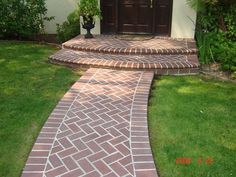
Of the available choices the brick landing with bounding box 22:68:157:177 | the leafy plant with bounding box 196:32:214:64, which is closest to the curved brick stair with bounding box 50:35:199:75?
the leafy plant with bounding box 196:32:214:64

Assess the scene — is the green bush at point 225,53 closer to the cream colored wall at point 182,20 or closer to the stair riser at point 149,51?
the stair riser at point 149,51

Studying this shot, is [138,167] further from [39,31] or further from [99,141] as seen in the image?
[39,31]

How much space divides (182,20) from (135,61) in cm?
226

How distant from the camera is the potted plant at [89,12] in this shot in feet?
23.2

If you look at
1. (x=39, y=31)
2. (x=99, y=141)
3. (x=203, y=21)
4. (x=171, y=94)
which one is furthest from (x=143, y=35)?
(x=99, y=141)

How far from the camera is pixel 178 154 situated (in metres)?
3.18

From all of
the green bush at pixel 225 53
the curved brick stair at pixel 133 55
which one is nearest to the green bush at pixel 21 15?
the curved brick stair at pixel 133 55

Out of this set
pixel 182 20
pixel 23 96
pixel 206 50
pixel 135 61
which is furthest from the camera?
pixel 182 20

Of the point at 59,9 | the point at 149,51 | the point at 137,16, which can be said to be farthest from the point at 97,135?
the point at 59,9

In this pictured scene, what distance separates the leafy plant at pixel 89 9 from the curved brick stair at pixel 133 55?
59cm

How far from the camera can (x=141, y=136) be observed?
344cm

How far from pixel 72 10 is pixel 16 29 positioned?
62.8 inches

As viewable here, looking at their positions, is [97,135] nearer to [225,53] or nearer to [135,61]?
[135,61]

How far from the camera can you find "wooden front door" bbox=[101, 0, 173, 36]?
7672mm
